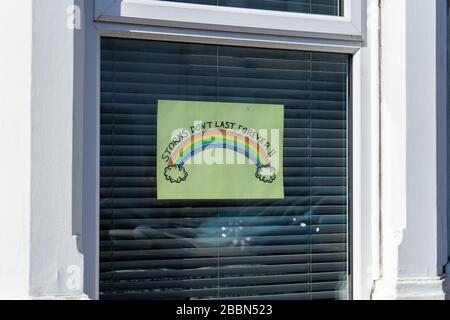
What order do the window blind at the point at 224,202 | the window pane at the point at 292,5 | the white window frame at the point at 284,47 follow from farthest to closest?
the window pane at the point at 292,5 → the window blind at the point at 224,202 → the white window frame at the point at 284,47

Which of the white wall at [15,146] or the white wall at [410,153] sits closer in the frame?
the white wall at [15,146]

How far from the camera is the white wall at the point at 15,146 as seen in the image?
3.54 metres

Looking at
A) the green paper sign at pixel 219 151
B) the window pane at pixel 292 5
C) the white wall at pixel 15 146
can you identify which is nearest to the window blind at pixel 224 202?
the green paper sign at pixel 219 151

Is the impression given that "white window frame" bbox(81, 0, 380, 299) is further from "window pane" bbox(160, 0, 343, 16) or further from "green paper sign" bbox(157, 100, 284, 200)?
"green paper sign" bbox(157, 100, 284, 200)

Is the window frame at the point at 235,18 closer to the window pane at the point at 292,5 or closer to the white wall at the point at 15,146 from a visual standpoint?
the window pane at the point at 292,5

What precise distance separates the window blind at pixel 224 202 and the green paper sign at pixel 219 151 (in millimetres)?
49

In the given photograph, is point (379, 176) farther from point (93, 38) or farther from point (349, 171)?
point (93, 38)

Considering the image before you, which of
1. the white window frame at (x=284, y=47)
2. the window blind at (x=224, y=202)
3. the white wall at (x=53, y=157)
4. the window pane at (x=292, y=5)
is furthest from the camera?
the window pane at (x=292, y=5)

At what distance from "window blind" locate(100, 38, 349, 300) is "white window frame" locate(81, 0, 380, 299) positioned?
0.07 metres

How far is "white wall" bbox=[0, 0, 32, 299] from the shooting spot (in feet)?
11.6

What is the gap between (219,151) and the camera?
13.2ft

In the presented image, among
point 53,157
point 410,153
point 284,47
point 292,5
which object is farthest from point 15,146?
point 410,153

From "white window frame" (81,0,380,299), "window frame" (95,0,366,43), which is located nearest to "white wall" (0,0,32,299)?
"white window frame" (81,0,380,299)

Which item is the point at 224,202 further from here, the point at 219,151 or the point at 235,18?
the point at 235,18
